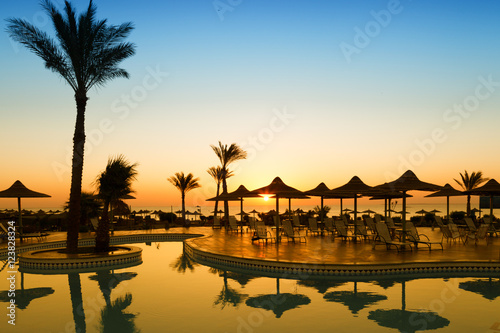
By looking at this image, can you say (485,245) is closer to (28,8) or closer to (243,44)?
(243,44)

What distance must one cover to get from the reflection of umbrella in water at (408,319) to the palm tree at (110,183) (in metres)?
9.82

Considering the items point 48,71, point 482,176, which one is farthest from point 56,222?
point 482,176

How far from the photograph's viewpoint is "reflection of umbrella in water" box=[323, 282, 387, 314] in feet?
23.8

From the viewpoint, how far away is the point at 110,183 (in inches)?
534

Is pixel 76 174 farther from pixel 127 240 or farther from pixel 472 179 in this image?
pixel 472 179

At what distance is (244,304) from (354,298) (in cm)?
225

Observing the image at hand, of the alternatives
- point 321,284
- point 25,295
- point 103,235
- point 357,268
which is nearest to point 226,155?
point 103,235

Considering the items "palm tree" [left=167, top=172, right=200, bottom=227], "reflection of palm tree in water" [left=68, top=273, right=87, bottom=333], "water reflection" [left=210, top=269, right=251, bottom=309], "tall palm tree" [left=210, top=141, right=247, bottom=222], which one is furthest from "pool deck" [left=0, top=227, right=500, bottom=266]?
"palm tree" [left=167, top=172, right=200, bottom=227]

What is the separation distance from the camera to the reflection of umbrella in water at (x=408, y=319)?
6.07 metres

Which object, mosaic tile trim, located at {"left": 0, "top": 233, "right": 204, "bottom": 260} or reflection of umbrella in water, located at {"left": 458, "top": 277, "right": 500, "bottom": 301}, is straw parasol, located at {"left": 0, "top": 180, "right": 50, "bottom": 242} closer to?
mosaic tile trim, located at {"left": 0, "top": 233, "right": 204, "bottom": 260}

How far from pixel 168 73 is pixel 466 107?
11.3 metres

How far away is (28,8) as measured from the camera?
12.6 meters

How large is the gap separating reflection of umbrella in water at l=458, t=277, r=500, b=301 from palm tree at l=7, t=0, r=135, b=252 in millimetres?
12132

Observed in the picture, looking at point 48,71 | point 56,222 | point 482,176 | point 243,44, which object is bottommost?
point 56,222
